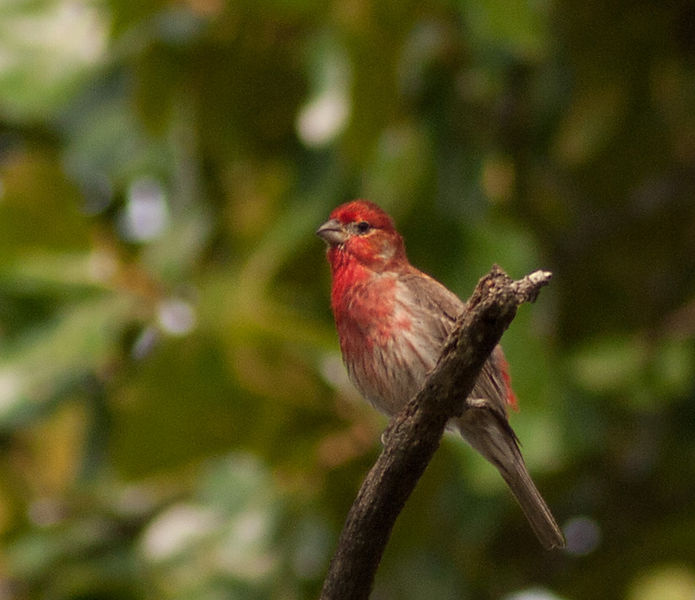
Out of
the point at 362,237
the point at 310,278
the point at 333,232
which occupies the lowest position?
the point at 362,237

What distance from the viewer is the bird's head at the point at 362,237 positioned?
4.28m

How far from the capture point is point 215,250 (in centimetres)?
647

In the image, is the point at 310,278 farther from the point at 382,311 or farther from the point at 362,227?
the point at 362,227

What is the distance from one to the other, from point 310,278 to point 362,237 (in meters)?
1.80

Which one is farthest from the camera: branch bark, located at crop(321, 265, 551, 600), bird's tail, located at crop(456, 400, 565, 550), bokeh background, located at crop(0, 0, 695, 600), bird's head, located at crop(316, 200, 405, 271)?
bokeh background, located at crop(0, 0, 695, 600)

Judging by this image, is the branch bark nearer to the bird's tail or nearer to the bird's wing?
the bird's tail

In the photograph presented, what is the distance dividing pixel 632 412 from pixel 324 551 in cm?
213

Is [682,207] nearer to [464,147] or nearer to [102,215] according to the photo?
[464,147]

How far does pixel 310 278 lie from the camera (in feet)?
20.1

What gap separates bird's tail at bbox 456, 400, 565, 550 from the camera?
148 inches

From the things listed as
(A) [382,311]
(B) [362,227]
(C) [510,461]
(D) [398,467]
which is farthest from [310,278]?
(D) [398,467]

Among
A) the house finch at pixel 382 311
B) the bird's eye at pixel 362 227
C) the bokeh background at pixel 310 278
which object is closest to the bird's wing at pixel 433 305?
the house finch at pixel 382 311

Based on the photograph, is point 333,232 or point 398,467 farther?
point 333,232

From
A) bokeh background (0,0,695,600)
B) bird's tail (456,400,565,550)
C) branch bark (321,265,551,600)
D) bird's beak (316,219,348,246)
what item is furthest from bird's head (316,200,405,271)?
branch bark (321,265,551,600)
